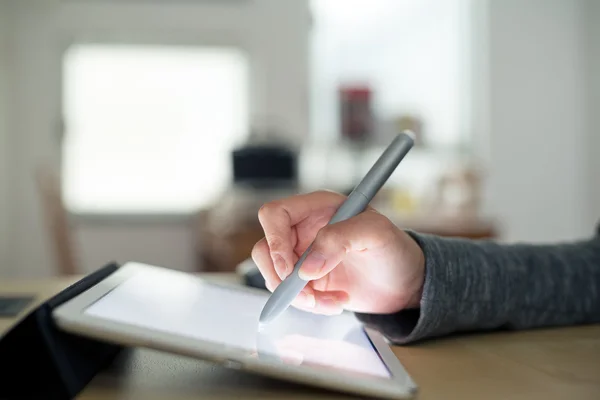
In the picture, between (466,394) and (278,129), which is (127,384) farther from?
(278,129)

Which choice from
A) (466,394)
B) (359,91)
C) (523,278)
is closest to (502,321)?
(523,278)

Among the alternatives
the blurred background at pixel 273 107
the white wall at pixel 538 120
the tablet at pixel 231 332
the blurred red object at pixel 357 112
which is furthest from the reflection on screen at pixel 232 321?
the white wall at pixel 538 120

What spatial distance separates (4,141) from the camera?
2.63 m

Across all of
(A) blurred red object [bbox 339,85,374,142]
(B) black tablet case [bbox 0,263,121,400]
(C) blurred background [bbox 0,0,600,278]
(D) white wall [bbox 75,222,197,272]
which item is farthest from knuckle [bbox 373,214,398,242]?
(D) white wall [bbox 75,222,197,272]

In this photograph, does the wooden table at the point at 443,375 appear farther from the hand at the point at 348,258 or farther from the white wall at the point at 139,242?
the white wall at the point at 139,242

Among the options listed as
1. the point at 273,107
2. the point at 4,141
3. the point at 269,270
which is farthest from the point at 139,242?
the point at 269,270

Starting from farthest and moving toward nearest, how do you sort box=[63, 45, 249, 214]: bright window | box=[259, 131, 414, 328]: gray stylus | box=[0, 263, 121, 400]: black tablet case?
1. box=[63, 45, 249, 214]: bright window
2. box=[259, 131, 414, 328]: gray stylus
3. box=[0, 263, 121, 400]: black tablet case

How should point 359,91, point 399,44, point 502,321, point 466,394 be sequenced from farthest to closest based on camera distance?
1. point 399,44
2. point 359,91
3. point 502,321
4. point 466,394

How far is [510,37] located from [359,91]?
0.84 m

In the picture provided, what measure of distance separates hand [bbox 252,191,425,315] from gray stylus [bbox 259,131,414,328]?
12 millimetres

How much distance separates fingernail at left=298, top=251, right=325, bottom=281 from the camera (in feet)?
1.19

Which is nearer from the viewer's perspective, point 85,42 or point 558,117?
point 85,42

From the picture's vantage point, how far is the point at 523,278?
50cm

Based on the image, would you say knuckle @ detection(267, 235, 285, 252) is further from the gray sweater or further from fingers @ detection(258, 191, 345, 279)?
the gray sweater
